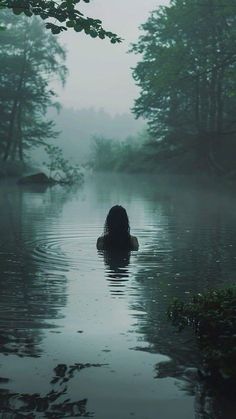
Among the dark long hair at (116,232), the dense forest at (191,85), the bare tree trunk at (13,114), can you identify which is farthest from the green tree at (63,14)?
the bare tree trunk at (13,114)

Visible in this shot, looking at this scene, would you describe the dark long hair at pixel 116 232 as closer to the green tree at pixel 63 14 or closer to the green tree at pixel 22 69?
the green tree at pixel 63 14

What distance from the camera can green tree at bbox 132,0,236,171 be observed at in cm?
4469

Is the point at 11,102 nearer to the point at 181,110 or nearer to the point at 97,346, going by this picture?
the point at 181,110

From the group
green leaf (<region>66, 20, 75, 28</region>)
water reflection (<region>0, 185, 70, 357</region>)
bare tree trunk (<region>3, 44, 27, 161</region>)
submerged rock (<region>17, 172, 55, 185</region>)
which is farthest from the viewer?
bare tree trunk (<region>3, 44, 27, 161</region>)

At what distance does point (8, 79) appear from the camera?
55688 mm

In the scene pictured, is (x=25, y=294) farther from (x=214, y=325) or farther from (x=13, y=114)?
(x=13, y=114)

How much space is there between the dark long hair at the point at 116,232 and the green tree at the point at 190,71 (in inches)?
1175

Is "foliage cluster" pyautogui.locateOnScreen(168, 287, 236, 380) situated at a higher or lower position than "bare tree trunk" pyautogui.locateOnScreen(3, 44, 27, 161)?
lower

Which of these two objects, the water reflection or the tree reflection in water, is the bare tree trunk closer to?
the water reflection

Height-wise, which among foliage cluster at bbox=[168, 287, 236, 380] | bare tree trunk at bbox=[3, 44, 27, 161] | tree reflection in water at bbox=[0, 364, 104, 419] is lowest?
tree reflection in water at bbox=[0, 364, 104, 419]

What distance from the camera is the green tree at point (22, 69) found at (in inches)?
2152

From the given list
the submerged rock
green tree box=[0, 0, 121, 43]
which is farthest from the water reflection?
the submerged rock

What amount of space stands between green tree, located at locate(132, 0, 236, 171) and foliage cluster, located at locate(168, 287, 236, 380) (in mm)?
36223

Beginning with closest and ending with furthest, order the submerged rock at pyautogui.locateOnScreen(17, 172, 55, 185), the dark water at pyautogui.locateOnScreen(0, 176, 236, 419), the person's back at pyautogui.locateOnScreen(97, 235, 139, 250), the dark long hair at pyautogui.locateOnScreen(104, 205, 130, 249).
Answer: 1. the dark water at pyautogui.locateOnScreen(0, 176, 236, 419)
2. the dark long hair at pyautogui.locateOnScreen(104, 205, 130, 249)
3. the person's back at pyautogui.locateOnScreen(97, 235, 139, 250)
4. the submerged rock at pyautogui.locateOnScreen(17, 172, 55, 185)
